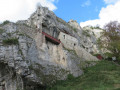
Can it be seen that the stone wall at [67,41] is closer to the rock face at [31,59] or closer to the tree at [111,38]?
the rock face at [31,59]

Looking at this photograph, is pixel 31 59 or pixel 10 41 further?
pixel 31 59

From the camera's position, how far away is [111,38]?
3797 centimetres

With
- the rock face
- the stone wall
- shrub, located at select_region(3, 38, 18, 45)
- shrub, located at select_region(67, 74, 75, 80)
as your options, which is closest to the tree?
the stone wall

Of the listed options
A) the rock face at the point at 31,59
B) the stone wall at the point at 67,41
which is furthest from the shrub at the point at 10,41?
the stone wall at the point at 67,41

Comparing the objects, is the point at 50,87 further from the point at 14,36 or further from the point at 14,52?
the point at 14,36

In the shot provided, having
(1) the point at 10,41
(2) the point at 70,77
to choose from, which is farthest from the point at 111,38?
(1) the point at 10,41

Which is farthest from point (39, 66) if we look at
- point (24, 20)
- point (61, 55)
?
point (24, 20)

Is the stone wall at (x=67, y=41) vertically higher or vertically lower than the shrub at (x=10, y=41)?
higher

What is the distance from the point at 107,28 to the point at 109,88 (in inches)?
871

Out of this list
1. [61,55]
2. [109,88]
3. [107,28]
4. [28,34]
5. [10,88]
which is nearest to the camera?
[109,88]

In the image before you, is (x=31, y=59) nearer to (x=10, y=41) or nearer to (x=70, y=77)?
(x=10, y=41)

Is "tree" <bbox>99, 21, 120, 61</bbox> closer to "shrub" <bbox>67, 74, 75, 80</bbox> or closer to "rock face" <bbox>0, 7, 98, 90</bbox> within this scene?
"rock face" <bbox>0, 7, 98, 90</bbox>

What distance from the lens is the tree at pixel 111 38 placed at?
1443 inches

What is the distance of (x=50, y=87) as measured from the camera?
2239cm
